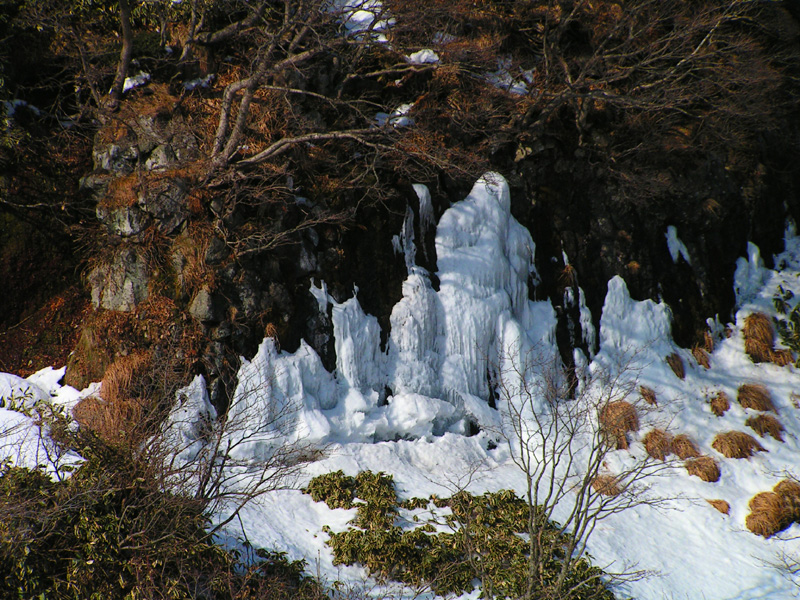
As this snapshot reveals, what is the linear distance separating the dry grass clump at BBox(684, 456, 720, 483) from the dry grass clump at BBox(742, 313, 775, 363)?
3.15 meters

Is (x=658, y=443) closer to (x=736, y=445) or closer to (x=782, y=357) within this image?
(x=736, y=445)

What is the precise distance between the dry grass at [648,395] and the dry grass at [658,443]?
546 mm

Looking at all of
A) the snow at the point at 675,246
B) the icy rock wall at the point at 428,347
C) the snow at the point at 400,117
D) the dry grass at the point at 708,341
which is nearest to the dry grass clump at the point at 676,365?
the dry grass at the point at 708,341

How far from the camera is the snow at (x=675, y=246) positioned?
12.6 meters

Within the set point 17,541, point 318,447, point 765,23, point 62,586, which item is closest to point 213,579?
point 62,586

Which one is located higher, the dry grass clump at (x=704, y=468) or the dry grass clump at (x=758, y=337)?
the dry grass clump at (x=758, y=337)

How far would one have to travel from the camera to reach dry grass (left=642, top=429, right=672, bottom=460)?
990cm

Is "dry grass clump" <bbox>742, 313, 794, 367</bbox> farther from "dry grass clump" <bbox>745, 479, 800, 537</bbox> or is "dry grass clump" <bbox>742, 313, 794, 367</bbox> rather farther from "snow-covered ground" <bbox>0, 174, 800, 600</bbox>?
"dry grass clump" <bbox>745, 479, 800, 537</bbox>

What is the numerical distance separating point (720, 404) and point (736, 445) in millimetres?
997

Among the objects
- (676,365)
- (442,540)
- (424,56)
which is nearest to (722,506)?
(676,365)

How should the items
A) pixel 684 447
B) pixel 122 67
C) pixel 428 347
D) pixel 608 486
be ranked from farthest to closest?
pixel 684 447 < pixel 428 347 < pixel 122 67 < pixel 608 486

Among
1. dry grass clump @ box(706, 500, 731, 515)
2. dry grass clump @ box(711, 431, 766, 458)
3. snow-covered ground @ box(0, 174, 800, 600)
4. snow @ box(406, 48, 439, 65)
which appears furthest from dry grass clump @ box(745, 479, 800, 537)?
snow @ box(406, 48, 439, 65)

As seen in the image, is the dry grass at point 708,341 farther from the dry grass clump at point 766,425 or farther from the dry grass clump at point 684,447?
the dry grass clump at point 684,447

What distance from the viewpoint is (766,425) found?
10.4 metres
